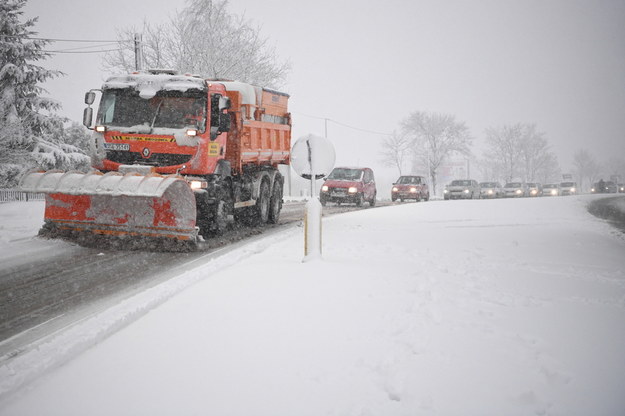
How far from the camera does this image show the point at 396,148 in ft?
245

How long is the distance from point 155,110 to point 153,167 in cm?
143

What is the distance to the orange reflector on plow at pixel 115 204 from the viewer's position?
7.75 metres

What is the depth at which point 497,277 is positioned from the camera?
599 centimetres

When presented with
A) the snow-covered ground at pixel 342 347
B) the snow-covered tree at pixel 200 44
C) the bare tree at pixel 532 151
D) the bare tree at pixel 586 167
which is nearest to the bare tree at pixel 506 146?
the bare tree at pixel 532 151

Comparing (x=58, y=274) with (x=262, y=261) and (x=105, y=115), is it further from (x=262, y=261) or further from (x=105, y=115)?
(x=105, y=115)

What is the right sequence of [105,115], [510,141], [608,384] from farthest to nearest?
[510,141], [105,115], [608,384]

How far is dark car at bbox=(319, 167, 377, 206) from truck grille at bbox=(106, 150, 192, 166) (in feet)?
41.7

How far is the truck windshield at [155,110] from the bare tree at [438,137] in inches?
2519

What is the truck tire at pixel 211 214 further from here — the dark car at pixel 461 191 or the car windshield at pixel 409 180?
the dark car at pixel 461 191

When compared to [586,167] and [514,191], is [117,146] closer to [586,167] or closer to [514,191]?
[514,191]

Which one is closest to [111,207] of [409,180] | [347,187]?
[347,187]

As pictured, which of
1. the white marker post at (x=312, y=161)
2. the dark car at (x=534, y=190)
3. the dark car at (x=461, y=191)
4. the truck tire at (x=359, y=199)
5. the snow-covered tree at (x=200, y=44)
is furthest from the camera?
the dark car at (x=534, y=190)

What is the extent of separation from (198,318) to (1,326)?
1903 millimetres

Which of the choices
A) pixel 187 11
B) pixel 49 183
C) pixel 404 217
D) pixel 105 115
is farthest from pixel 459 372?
pixel 187 11
